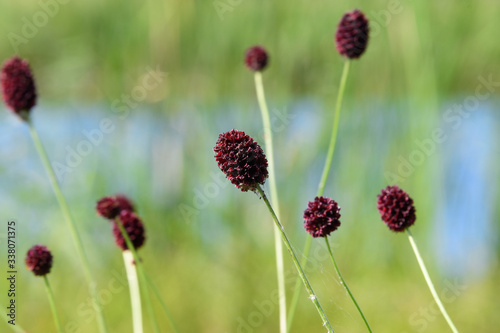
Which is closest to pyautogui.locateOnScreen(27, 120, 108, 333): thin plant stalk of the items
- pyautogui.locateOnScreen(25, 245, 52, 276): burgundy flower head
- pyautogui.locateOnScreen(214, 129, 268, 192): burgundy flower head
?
pyautogui.locateOnScreen(25, 245, 52, 276): burgundy flower head

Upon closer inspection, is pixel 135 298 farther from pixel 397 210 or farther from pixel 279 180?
pixel 279 180

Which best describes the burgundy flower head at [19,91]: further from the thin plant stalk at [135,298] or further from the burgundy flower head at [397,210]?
the burgundy flower head at [397,210]

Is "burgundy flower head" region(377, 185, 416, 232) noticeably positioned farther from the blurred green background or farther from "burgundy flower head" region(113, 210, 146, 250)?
the blurred green background

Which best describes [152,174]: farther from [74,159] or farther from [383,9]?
[383,9]

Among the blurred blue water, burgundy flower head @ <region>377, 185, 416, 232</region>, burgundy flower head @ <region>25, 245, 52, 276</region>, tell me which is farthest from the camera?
the blurred blue water

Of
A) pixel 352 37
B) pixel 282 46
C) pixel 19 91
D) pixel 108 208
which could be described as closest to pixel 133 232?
pixel 108 208

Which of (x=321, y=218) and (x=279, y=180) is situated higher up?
(x=279, y=180)
